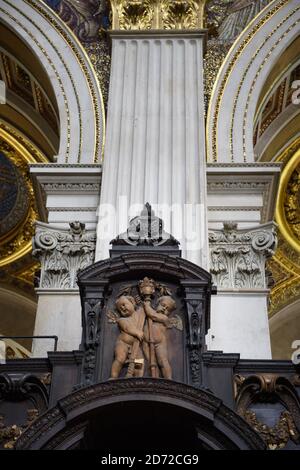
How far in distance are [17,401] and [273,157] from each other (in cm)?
732

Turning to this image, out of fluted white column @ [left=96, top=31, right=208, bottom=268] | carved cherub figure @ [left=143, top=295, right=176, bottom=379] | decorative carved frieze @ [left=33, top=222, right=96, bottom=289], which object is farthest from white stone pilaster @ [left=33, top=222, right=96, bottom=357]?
carved cherub figure @ [left=143, top=295, right=176, bottom=379]

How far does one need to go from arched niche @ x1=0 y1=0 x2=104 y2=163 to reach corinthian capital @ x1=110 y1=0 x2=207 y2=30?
593 mm

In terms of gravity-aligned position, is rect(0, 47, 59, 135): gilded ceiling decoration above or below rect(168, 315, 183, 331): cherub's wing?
above

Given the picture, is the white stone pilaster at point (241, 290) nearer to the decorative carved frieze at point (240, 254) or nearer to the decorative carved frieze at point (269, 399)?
the decorative carved frieze at point (240, 254)

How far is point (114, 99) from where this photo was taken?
939 cm

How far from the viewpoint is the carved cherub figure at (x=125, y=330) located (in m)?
6.13

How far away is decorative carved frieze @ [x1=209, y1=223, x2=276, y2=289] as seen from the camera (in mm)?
8281

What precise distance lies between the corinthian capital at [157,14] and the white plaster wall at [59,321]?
11.5 ft

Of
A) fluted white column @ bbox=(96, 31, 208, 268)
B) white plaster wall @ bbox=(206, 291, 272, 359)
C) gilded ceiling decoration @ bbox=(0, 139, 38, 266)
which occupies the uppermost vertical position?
gilded ceiling decoration @ bbox=(0, 139, 38, 266)

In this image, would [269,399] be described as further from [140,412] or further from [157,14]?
[157,14]

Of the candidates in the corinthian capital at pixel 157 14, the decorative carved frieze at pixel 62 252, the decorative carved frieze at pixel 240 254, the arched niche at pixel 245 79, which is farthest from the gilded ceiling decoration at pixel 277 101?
the decorative carved frieze at pixel 62 252

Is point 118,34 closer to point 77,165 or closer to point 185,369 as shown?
point 77,165

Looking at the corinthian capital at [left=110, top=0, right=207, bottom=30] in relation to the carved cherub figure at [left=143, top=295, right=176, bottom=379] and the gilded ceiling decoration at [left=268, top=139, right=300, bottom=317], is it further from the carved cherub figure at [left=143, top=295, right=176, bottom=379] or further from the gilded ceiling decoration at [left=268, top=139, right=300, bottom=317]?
the carved cherub figure at [left=143, top=295, right=176, bottom=379]
